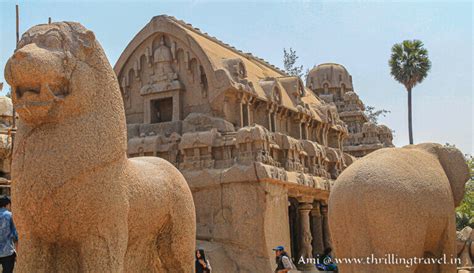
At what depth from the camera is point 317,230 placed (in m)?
23.2

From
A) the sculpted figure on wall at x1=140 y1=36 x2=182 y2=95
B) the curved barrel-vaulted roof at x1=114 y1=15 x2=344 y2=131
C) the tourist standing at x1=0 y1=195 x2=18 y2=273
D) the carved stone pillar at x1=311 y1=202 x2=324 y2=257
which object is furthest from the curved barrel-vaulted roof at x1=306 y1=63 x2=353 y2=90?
the tourist standing at x1=0 y1=195 x2=18 y2=273

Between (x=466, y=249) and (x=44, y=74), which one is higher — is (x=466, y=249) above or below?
below

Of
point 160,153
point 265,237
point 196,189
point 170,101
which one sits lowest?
point 265,237

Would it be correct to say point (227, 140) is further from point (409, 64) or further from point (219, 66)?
point (409, 64)

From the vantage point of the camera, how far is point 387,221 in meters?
7.55

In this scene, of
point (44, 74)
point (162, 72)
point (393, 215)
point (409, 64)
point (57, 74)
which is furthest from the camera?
point (409, 64)

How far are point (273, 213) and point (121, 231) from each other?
11.6m

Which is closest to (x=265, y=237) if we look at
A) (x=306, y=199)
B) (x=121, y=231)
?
(x=306, y=199)

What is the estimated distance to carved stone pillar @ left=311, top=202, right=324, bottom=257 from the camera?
895 inches

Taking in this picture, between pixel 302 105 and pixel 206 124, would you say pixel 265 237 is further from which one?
pixel 302 105

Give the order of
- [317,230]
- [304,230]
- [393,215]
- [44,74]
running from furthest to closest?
[317,230] → [304,230] → [393,215] → [44,74]

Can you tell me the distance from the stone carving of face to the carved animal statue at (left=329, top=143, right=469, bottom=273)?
150 inches

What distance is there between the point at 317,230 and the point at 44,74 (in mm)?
18562

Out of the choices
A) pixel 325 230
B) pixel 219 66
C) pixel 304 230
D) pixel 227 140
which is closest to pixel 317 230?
pixel 325 230
